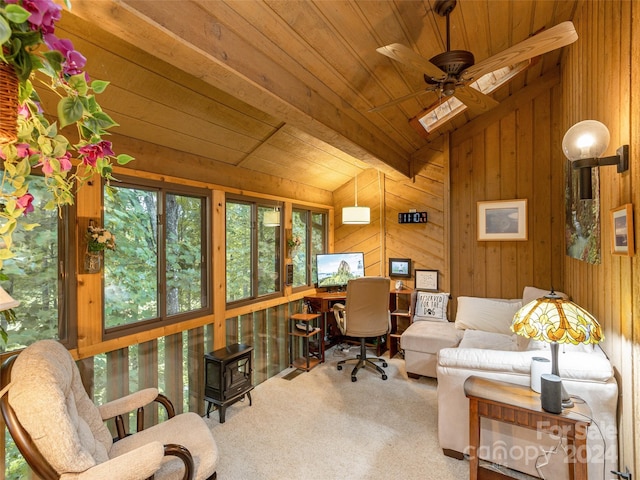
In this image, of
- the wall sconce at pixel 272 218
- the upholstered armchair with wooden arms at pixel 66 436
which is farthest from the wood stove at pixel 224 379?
the wall sconce at pixel 272 218

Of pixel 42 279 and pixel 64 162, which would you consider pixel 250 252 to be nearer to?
pixel 42 279

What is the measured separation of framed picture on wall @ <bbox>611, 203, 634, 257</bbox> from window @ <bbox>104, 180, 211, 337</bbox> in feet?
9.82

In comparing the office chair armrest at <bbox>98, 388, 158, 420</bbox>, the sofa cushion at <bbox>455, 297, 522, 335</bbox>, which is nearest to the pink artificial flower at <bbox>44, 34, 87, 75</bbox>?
the office chair armrest at <bbox>98, 388, 158, 420</bbox>

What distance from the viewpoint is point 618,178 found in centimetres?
185

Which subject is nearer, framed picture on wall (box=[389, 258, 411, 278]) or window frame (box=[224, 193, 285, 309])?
window frame (box=[224, 193, 285, 309])

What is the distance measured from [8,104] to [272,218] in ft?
11.1

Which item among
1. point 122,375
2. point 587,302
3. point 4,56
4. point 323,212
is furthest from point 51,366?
point 323,212

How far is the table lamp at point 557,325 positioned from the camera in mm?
1696

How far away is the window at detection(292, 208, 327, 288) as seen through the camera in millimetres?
4512

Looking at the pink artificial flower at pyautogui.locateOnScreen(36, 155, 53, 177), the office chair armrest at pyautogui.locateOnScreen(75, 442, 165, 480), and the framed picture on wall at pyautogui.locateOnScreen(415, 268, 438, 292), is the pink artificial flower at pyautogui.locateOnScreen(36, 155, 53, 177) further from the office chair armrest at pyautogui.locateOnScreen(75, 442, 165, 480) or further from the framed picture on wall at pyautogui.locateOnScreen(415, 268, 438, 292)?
the framed picture on wall at pyautogui.locateOnScreen(415, 268, 438, 292)

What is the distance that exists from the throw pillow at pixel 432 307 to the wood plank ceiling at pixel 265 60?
82.7 inches

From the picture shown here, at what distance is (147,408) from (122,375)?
43 centimetres

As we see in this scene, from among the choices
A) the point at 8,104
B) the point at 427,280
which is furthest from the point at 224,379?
the point at 427,280

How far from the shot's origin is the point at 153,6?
134cm
